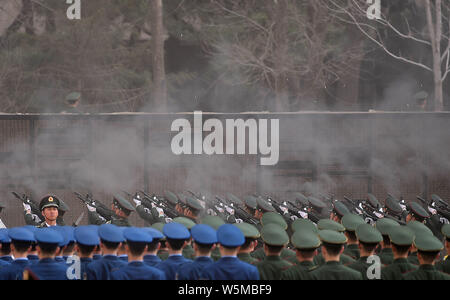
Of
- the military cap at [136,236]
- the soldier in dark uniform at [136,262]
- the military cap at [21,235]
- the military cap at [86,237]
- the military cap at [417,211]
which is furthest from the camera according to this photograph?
the military cap at [417,211]

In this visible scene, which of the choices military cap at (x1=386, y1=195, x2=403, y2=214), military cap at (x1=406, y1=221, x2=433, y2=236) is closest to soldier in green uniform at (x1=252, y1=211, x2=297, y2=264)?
military cap at (x1=406, y1=221, x2=433, y2=236)

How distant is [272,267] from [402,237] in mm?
1342

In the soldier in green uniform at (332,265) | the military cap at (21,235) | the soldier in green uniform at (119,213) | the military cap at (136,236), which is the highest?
the military cap at (136,236)

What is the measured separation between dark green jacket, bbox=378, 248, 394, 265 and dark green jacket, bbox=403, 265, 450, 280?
2.27ft

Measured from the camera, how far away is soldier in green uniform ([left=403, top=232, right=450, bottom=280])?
8.06m

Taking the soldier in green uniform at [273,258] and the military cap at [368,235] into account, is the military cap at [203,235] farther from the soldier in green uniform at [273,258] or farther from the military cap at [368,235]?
the military cap at [368,235]

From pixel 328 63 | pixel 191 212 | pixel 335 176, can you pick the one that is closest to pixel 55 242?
pixel 191 212

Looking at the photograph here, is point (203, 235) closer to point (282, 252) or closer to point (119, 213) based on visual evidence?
point (282, 252)

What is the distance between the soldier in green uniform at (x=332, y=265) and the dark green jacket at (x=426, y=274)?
533 mm

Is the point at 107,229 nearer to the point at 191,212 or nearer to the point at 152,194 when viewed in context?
the point at 191,212

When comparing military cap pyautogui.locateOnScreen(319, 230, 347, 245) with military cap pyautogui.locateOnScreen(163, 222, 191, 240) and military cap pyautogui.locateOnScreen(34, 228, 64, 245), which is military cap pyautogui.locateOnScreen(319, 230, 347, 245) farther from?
military cap pyautogui.locateOnScreen(34, 228, 64, 245)

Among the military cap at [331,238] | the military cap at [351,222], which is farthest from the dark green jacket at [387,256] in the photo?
the military cap at [331,238]

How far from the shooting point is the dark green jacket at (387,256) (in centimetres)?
890

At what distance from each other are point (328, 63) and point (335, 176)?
1149cm
